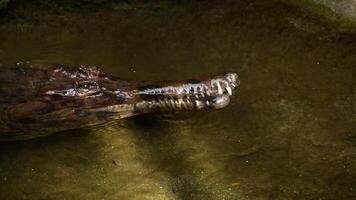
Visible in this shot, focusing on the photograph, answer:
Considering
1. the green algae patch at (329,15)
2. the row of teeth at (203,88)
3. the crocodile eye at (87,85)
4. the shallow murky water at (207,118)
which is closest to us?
the shallow murky water at (207,118)

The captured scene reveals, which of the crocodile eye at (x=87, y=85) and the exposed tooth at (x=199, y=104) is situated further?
the crocodile eye at (x=87, y=85)

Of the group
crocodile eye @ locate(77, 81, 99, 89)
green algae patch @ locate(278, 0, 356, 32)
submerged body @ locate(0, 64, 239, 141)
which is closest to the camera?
submerged body @ locate(0, 64, 239, 141)

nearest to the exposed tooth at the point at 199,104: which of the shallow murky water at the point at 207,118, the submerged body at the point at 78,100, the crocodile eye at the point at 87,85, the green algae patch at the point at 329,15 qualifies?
the submerged body at the point at 78,100

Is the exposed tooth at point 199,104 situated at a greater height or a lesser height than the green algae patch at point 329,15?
lesser

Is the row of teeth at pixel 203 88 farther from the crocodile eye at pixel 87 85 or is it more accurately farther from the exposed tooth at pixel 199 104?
the crocodile eye at pixel 87 85

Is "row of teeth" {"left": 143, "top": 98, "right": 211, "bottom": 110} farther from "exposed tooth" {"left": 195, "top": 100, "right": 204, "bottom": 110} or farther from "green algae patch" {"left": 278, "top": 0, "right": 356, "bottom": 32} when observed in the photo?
"green algae patch" {"left": 278, "top": 0, "right": 356, "bottom": 32}

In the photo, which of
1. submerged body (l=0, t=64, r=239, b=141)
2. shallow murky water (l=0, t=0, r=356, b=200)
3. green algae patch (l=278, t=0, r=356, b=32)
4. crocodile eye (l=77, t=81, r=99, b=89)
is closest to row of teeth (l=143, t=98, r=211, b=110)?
submerged body (l=0, t=64, r=239, b=141)

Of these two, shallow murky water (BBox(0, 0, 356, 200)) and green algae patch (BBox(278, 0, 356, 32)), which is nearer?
shallow murky water (BBox(0, 0, 356, 200))
